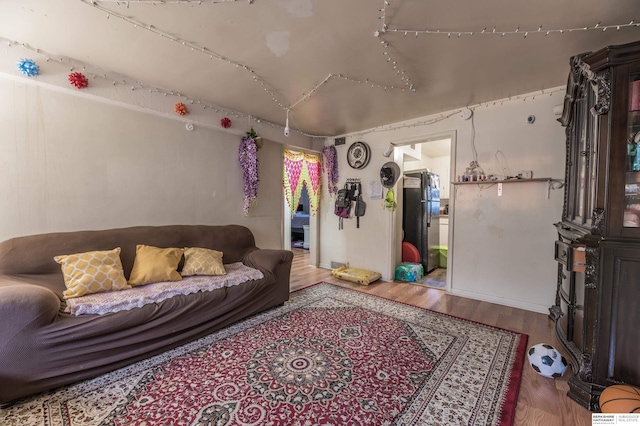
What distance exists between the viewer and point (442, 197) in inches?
231

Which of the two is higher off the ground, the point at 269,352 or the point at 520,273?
the point at 520,273

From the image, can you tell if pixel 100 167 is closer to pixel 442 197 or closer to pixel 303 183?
pixel 303 183

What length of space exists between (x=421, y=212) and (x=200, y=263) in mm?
3440

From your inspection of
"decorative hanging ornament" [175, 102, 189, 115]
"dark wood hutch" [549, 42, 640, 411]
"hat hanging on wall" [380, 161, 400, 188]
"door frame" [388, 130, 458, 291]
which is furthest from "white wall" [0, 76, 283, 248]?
"dark wood hutch" [549, 42, 640, 411]

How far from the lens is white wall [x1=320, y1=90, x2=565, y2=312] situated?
2854mm

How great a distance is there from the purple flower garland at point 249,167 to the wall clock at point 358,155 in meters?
1.64

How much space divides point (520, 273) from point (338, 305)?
210cm

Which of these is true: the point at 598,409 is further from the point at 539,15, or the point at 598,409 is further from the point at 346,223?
the point at 346,223

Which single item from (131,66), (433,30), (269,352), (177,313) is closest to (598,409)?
(269,352)

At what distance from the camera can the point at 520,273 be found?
3.02 metres

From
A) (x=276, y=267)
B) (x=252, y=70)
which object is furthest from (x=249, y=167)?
(x=276, y=267)

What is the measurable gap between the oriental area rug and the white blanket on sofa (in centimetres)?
43

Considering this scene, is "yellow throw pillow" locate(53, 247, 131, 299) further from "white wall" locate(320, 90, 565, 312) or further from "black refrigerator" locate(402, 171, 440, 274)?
"black refrigerator" locate(402, 171, 440, 274)

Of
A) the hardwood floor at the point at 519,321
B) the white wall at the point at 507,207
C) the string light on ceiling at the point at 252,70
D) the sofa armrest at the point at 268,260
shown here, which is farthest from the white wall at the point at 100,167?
the white wall at the point at 507,207
